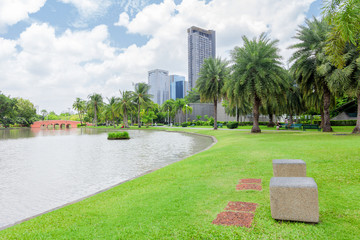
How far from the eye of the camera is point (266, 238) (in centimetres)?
335

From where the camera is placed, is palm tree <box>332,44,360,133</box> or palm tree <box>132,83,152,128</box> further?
palm tree <box>132,83,152,128</box>

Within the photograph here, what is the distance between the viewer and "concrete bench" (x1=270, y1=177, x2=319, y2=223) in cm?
362

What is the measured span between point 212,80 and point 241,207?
113ft

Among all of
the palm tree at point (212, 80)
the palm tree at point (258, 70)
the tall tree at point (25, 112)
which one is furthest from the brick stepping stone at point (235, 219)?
the tall tree at point (25, 112)

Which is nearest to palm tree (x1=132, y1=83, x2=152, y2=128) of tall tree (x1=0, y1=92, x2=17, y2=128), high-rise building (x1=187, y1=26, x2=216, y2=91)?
tall tree (x1=0, y1=92, x2=17, y2=128)

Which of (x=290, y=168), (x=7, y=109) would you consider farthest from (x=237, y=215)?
(x=7, y=109)

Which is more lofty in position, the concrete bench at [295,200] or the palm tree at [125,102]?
the palm tree at [125,102]

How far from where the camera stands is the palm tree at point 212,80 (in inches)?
1465

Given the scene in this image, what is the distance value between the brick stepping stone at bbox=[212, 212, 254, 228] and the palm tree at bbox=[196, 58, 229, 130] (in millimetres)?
33606

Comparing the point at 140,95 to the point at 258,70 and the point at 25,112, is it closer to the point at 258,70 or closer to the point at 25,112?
the point at 258,70

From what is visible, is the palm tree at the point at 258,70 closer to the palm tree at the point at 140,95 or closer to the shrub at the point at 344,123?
the shrub at the point at 344,123

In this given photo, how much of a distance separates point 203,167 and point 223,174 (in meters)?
1.62

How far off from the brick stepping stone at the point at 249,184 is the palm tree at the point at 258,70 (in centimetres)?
2023

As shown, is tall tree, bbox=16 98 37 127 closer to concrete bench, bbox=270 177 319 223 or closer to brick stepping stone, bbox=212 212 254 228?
brick stepping stone, bbox=212 212 254 228
